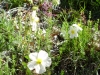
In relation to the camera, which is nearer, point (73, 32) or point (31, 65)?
point (31, 65)

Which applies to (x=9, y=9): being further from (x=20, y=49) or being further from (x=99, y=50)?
(x=99, y=50)

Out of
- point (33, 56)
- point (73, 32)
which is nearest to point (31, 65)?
point (33, 56)

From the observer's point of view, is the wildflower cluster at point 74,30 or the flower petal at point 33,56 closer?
the flower petal at point 33,56

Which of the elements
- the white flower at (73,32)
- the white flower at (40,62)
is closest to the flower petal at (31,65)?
the white flower at (40,62)

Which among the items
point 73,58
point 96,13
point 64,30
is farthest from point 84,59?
point 96,13

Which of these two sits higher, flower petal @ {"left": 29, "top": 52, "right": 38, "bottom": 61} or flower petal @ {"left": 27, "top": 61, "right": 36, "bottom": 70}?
flower petal @ {"left": 29, "top": 52, "right": 38, "bottom": 61}

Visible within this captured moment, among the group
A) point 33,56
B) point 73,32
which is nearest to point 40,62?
point 33,56

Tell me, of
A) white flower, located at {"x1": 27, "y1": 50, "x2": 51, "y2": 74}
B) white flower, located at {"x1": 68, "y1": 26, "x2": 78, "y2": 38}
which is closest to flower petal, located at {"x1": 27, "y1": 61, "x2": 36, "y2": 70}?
white flower, located at {"x1": 27, "y1": 50, "x2": 51, "y2": 74}

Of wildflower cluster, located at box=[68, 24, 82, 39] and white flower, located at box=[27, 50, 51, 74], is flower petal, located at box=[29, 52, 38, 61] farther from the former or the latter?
wildflower cluster, located at box=[68, 24, 82, 39]

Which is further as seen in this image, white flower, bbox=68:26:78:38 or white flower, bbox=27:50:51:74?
white flower, bbox=68:26:78:38

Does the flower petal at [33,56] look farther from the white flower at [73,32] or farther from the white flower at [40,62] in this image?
the white flower at [73,32]

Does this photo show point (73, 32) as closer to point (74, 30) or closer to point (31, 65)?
point (74, 30)

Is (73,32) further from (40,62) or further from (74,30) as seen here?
(40,62)
